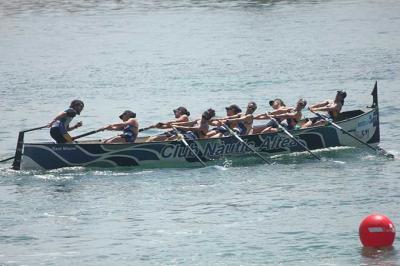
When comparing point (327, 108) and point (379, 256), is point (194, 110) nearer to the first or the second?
point (327, 108)

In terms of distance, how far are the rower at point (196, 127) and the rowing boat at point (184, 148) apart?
660mm

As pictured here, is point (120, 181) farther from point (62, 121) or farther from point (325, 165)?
point (325, 165)

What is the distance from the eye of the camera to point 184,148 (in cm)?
3956

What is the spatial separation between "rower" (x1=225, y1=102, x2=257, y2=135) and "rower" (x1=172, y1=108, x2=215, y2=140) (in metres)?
0.88

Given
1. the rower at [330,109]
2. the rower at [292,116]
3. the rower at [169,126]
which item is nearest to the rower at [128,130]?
the rower at [169,126]

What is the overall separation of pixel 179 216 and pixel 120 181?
460 cm

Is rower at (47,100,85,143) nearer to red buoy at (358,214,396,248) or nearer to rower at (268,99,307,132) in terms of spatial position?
rower at (268,99,307,132)

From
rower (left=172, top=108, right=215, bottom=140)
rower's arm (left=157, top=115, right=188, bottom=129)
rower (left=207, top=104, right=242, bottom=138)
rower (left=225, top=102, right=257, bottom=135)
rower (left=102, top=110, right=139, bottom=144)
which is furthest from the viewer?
rower (left=225, top=102, right=257, bottom=135)

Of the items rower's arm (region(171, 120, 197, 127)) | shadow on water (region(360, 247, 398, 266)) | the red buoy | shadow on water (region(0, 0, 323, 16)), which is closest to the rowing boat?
rower's arm (region(171, 120, 197, 127))

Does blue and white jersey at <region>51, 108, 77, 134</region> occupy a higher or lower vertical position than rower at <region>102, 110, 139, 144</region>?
higher

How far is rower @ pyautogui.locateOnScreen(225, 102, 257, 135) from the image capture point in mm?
40781

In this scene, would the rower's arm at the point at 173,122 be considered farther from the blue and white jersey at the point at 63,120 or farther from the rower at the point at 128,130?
the blue and white jersey at the point at 63,120

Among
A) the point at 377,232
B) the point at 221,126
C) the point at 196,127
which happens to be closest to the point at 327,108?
the point at 221,126

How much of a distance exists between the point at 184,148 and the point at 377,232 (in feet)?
37.1
